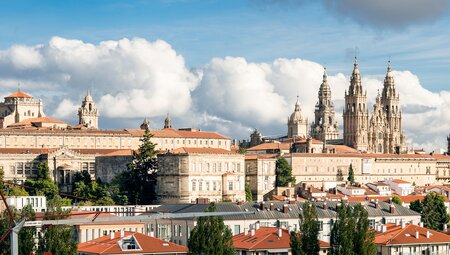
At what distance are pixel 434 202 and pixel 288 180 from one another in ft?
86.4

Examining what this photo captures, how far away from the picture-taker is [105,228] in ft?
254

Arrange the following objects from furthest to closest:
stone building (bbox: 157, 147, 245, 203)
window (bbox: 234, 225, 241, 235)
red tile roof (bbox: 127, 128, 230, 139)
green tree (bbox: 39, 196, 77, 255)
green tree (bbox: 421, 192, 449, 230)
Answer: red tile roof (bbox: 127, 128, 230, 139) < stone building (bbox: 157, 147, 245, 203) < green tree (bbox: 421, 192, 449, 230) < window (bbox: 234, 225, 241, 235) < green tree (bbox: 39, 196, 77, 255)

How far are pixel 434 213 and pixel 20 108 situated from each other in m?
76.5

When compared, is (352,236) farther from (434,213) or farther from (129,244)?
Answer: (434,213)

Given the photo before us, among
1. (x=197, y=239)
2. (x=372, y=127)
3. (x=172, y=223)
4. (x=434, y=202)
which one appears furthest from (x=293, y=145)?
(x=197, y=239)

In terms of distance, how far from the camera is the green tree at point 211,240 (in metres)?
60.4

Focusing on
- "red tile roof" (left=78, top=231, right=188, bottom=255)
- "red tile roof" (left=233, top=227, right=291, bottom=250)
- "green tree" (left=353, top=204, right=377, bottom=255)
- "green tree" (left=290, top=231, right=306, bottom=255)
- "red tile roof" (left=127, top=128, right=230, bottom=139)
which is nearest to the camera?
"green tree" (left=353, top=204, right=377, bottom=255)

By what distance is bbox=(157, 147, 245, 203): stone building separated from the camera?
108 meters

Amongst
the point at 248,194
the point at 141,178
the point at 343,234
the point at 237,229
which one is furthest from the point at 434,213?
the point at 343,234

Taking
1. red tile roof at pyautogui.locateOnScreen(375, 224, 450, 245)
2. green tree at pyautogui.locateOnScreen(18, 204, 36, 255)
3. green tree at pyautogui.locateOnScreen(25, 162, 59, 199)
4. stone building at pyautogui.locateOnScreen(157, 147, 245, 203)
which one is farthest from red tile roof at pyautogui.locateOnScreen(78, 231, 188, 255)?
green tree at pyautogui.locateOnScreen(25, 162, 59, 199)

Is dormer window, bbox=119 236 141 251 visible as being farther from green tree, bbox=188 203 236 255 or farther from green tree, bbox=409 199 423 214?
green tree, bbox=409 199 423 214

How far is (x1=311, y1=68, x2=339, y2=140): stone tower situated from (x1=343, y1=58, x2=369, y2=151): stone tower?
14257mm

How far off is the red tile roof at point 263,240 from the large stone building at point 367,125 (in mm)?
102315

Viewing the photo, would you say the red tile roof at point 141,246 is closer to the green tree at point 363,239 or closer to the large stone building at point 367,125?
the green tree at point 363,239
